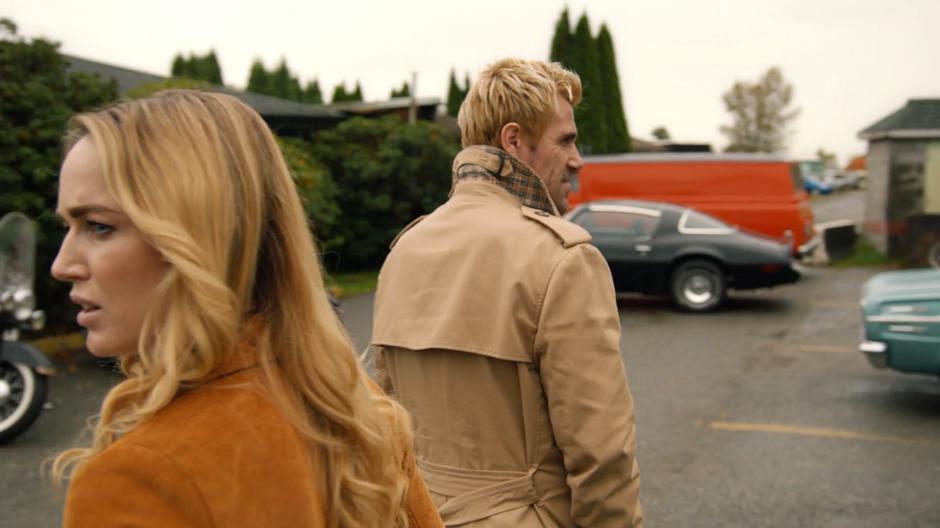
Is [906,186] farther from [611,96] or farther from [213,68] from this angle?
[213,68]

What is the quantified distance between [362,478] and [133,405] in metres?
0.34

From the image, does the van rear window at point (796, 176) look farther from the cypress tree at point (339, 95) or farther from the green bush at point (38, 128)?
the cypress tree at point (339, 95)

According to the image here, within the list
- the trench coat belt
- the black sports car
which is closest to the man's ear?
the trench coat belt

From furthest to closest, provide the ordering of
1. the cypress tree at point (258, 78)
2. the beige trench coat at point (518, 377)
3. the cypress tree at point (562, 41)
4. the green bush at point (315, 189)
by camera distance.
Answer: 1. the cypress tree at point (258, 78)
2. the cypress tree at point (562, 41)
3. the green bush at point (315, 189)
4. the beige trench coat at point (518, 377)

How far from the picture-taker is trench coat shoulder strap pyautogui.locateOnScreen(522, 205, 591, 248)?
2.12m

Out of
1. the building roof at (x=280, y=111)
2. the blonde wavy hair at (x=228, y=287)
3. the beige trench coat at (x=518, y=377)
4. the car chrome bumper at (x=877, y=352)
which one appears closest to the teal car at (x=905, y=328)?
the car chrome bumper at (x=877, y=352)

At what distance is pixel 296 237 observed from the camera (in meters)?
1.38

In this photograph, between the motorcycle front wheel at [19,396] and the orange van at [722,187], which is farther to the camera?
the orange van at [722,187]

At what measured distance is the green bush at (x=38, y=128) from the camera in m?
9.37

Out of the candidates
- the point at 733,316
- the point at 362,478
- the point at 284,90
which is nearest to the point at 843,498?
the point at 362,478

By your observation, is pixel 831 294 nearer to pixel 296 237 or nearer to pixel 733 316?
pixel 733 316

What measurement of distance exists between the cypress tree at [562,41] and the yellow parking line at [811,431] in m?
28.8

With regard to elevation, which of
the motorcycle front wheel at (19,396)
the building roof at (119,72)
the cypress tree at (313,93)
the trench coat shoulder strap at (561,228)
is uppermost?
the cypress tree at (313,93)

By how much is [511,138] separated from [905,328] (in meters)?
6.06
